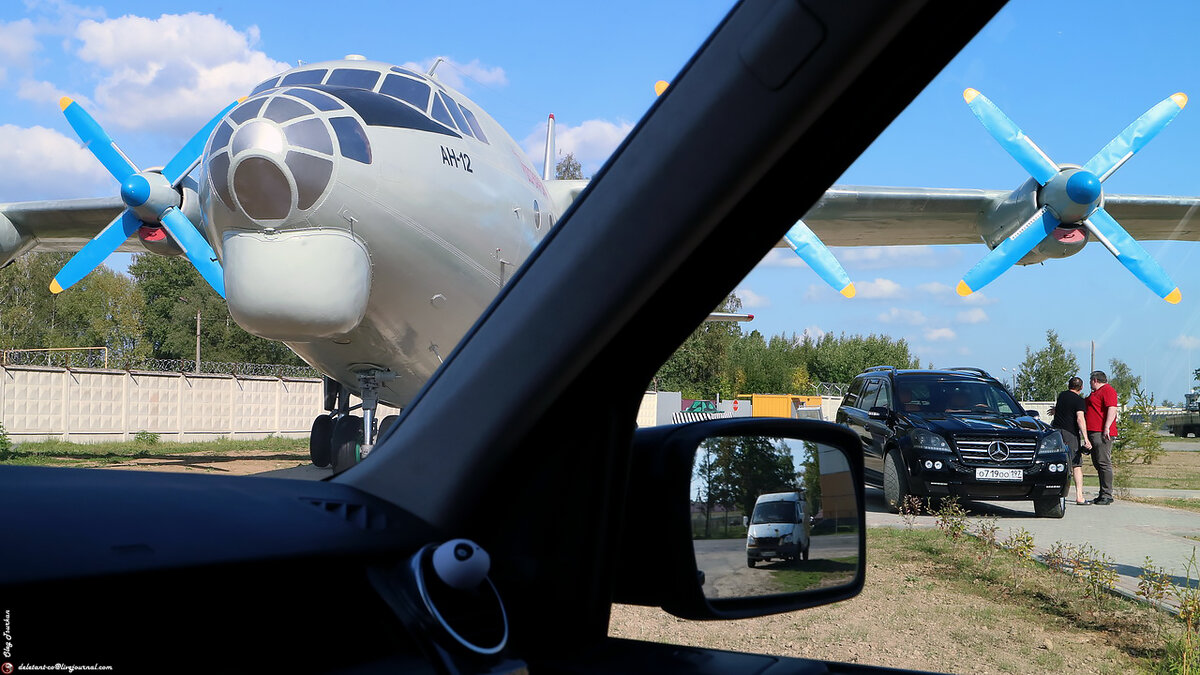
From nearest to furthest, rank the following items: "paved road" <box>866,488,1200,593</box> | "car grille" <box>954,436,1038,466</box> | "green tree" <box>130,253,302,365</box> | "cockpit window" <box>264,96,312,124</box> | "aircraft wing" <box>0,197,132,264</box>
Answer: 1. "paved road" <box>866,488,1200,593</box>
2. "green tree" <box>130,253,302,365</box>
3. "car grille" <box>954,436,1038,466</box>
4. "cockpit window" <box>264,96,312,124</box>
5. "aircraft wing" <box>0,197,132,264</box>

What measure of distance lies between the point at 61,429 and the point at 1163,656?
11.2 ft

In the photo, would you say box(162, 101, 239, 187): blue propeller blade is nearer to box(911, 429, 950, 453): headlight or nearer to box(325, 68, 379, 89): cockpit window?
box(325, 68, 379, 89): cockpit window

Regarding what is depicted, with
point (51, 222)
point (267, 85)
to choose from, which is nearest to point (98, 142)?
point (51, 222)

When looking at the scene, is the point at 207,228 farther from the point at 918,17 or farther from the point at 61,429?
the point at 918,17

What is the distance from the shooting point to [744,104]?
895mm

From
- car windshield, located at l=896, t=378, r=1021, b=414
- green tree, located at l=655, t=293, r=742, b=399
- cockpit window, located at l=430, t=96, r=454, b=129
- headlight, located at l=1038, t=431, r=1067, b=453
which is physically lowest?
headlight, located at l=1038, t=431, r=1067, b=453

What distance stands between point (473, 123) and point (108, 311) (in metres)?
5.02

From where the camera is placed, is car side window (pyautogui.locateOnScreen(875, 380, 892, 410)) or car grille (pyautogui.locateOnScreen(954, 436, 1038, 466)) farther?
car grille (pyautogui.locateOnScreen(954, 436, 1038, 466))

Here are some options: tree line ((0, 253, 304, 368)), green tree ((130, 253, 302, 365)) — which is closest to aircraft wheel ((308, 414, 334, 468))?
green tree ((130, 253, 302, 365))

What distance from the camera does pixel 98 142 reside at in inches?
440

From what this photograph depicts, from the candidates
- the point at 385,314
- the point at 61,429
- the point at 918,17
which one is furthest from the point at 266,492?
the point at 385,314

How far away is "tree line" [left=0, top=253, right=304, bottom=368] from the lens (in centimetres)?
252

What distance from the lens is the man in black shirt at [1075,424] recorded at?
6.52ft

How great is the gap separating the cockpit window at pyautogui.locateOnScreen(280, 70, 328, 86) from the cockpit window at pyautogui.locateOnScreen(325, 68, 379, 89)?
0.08m
